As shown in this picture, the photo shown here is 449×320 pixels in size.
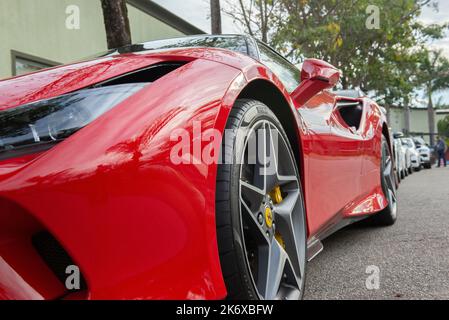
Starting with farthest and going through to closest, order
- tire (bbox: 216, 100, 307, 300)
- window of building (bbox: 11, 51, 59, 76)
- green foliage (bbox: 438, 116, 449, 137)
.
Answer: green foliage (bbox: 438, 116, 449, 137) < window of building (bbox: 11, 51, 59, 76) < tire (bbox: 216, 100, 307, 300)

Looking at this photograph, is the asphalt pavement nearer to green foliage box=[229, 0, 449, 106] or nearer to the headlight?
the headlight

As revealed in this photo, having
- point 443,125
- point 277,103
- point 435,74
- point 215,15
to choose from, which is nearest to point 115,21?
point 277,103

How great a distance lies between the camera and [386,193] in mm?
3729

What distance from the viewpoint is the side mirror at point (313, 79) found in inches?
88.9

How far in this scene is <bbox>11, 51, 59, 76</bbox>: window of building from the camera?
820 cm

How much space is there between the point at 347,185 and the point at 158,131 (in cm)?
177

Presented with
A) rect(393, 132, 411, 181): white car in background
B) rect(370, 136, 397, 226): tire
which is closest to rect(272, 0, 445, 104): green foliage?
rect(393, 132, 411, 181): white car in background

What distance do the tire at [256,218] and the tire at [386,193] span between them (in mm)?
1970

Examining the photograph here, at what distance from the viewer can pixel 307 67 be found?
2.30 metres

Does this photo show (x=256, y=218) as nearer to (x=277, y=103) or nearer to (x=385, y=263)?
(x=277, y=103)

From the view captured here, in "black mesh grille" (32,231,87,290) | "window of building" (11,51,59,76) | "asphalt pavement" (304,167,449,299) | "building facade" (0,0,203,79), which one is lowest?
"asphalt pavement" (304,167,449,299)

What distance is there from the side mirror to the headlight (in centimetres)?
103
